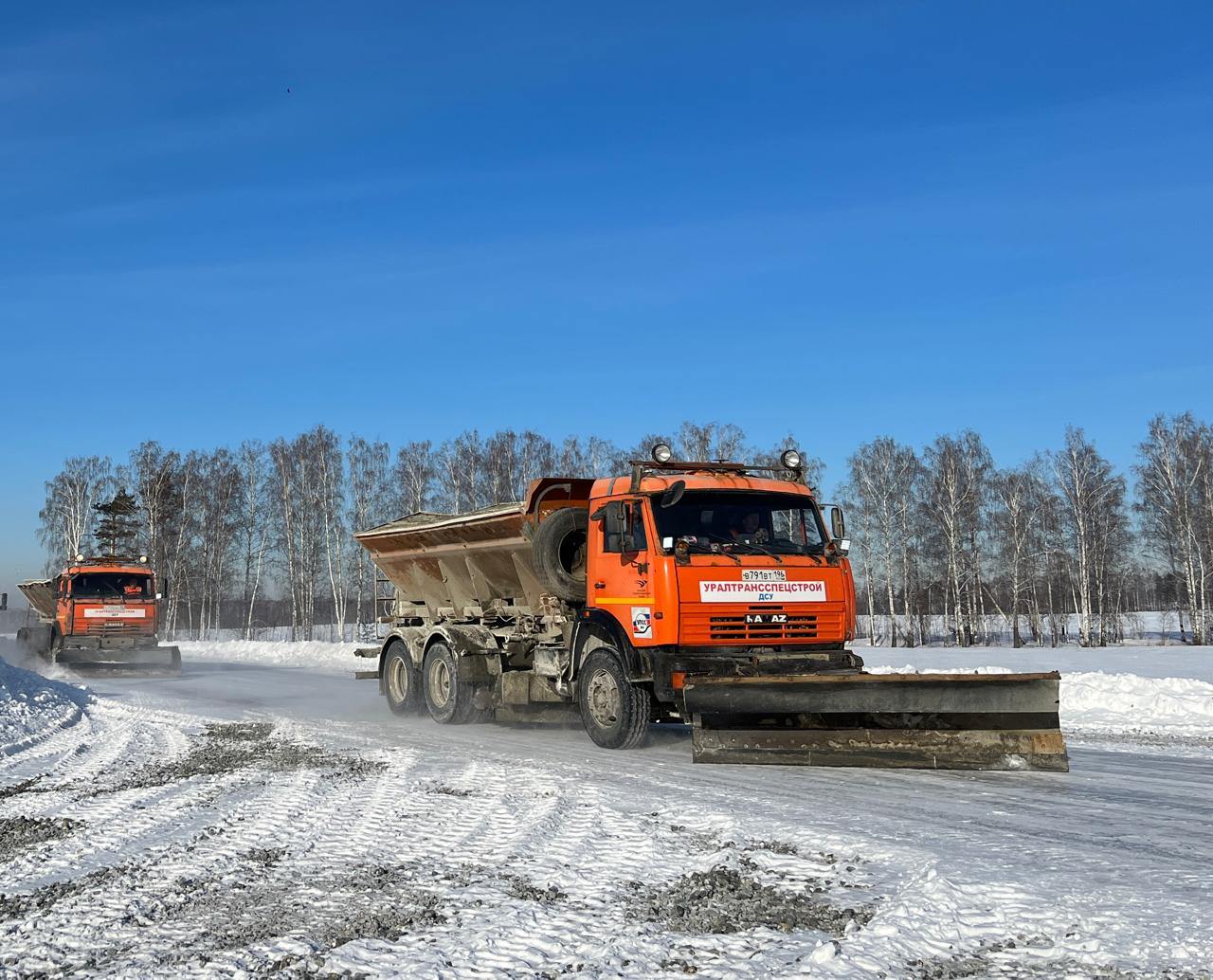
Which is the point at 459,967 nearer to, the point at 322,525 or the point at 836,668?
the point at 836,668

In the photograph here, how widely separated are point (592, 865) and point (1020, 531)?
4295cm

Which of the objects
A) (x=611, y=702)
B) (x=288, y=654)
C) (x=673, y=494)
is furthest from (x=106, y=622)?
(x=673, y=494)

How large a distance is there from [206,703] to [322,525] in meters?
35.3

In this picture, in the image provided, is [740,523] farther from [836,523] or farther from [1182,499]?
[1182,499]

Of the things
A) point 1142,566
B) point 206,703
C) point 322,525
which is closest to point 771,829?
point 206,703

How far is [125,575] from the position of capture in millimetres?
26078

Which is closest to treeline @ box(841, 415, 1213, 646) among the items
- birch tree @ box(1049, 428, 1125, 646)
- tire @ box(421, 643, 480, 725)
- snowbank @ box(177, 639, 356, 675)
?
birch tree @ box(1049, 428, 1125, 646)

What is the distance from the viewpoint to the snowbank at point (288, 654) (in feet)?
102

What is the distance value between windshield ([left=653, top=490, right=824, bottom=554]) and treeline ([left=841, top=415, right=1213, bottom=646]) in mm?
32890

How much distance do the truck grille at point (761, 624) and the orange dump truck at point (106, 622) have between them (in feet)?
63.8

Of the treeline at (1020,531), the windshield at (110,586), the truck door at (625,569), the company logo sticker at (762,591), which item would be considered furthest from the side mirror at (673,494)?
the treeline at (1020,531)

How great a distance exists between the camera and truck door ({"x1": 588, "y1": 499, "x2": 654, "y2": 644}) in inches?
390

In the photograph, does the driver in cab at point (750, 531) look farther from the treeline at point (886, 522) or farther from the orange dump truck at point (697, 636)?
the treeline at point (886, 522)

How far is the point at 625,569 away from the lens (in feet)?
33.8
